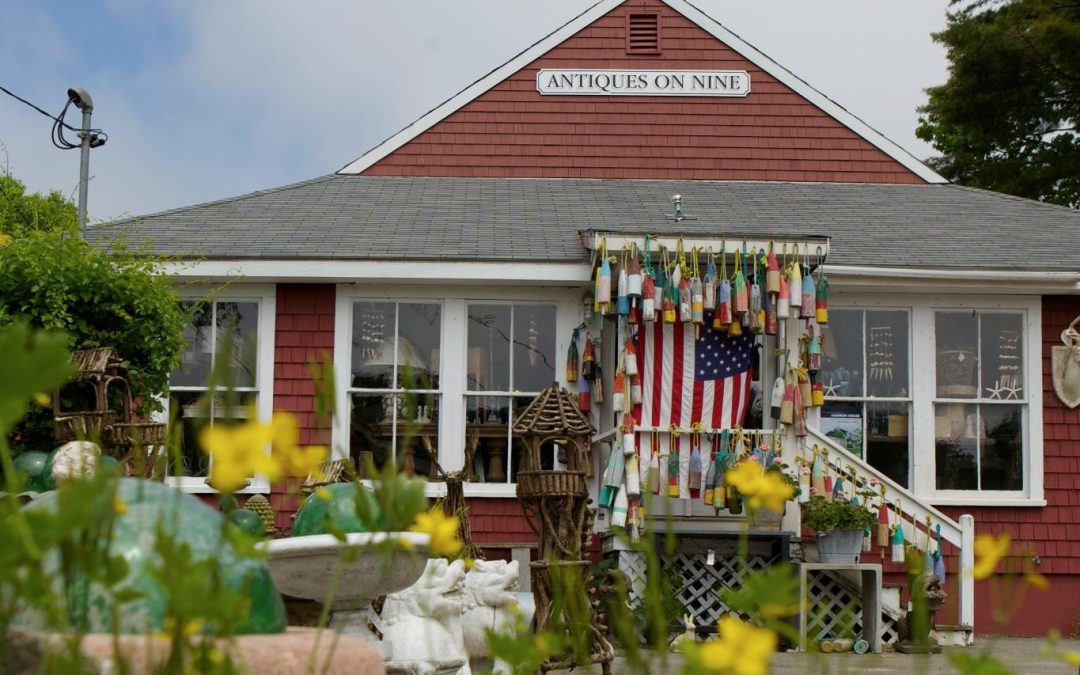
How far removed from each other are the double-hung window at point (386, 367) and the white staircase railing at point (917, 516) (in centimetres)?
299

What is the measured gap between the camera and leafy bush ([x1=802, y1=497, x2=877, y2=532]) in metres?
9.16

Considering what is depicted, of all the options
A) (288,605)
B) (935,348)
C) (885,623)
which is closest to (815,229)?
(935,348)

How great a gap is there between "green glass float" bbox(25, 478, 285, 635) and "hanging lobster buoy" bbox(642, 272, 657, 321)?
755 centimetres

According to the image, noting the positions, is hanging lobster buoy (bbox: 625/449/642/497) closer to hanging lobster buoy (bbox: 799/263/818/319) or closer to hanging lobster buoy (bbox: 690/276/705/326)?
hanging lobster buoy (bbox: 690/276/705/326)

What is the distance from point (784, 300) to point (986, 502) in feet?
8.35

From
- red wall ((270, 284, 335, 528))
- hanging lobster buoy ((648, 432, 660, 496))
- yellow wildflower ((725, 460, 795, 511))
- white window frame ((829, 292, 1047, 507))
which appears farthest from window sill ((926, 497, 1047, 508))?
yellow wildflower ((725, 460, 795, 511))

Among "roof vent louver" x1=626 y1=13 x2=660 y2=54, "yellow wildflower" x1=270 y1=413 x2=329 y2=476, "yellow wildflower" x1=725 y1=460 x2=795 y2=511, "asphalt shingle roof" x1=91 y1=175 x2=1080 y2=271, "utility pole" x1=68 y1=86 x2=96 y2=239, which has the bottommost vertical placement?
"yellow wildflower" x1=725 y1=460 x2=795 y2=511

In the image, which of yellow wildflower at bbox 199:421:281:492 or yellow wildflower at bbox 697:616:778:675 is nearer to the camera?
yellow wildflower at bbox 697:616:778:675

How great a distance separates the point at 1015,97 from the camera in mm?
24203

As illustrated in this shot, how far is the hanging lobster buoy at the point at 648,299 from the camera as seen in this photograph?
9602mm

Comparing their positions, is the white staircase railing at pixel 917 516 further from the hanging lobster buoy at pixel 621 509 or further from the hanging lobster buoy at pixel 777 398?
the hanging lobster buoy at pixel 621 509

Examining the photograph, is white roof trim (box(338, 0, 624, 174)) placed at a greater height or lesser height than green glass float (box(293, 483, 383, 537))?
greater

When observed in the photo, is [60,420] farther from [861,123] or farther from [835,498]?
[861,123]

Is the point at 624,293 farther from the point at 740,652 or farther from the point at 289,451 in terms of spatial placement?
the point at 740,652
